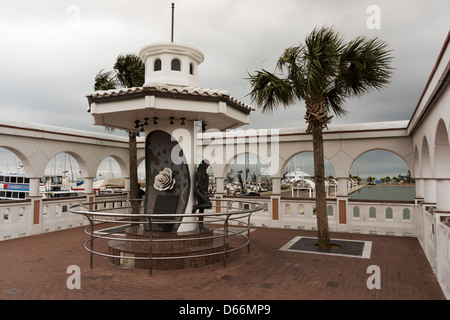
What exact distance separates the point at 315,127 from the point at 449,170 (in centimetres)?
321

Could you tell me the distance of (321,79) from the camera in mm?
7422

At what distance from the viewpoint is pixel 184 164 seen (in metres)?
7.26

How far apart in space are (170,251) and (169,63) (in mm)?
4498

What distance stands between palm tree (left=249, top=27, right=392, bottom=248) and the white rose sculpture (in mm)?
3309

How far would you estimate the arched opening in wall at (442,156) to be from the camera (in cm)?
641

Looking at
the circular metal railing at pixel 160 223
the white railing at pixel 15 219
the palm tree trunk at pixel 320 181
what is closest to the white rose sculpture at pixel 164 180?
the circular metal railing at pixel 160 223

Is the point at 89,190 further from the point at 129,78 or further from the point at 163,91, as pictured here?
the point at 163,91

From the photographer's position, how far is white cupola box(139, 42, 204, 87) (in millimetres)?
7281

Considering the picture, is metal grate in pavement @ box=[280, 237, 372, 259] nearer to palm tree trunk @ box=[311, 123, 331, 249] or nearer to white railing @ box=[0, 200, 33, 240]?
palm tree trunk @ box=[311, 123, 331, 249]

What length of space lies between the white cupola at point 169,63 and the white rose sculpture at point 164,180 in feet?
7.19

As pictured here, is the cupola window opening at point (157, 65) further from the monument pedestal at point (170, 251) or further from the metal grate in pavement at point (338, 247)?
the metal grate in pavement at point (338, 247)

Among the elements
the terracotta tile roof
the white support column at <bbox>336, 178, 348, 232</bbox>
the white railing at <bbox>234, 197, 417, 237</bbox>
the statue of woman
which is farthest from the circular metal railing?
the white support column at <bbox>336, 178, 348, 232</bbox>

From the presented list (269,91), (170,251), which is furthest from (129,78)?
(170,251)
